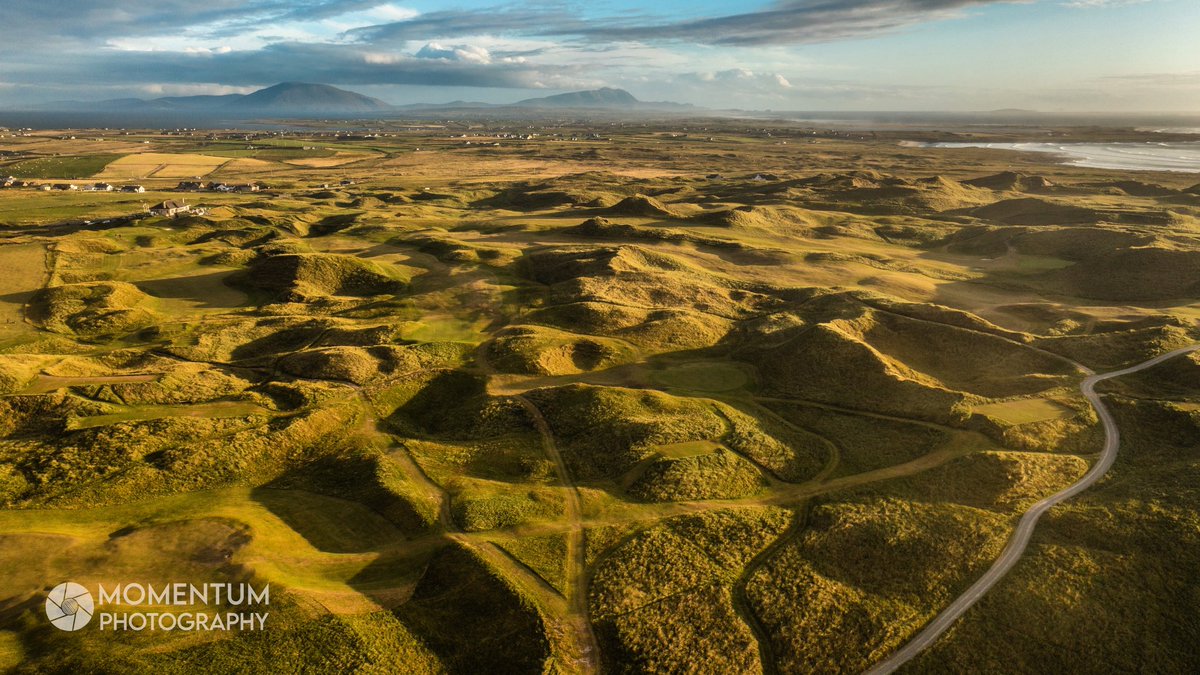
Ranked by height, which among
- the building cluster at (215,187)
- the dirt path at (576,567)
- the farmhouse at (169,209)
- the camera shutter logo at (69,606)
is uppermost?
the building cluster at (215,187)

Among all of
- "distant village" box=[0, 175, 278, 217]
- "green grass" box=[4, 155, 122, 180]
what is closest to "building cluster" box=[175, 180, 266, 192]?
"distant village" box=[0, 175, 278, 217]

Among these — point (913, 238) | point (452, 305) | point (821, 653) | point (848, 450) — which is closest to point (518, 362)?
point (452, 305)

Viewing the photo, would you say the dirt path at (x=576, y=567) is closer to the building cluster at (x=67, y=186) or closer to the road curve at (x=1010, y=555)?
the road curve at (x=1010, y=555)

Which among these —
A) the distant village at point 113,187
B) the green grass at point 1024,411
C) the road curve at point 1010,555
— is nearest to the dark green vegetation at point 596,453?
the green grass at point 1024,411

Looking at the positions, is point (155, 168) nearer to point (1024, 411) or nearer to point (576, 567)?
point (576, 567)

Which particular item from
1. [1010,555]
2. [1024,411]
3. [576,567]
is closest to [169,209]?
[576,567]

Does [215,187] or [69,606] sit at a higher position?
[215,187]

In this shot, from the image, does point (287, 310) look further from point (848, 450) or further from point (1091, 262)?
point (1091, 262)
